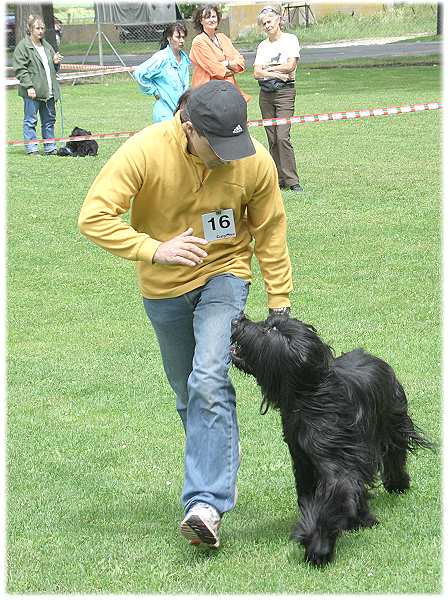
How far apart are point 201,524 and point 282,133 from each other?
9472 mm

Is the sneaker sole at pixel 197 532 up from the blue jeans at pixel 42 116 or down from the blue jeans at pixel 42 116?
down

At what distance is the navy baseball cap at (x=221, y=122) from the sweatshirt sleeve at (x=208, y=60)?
8885 millimetres

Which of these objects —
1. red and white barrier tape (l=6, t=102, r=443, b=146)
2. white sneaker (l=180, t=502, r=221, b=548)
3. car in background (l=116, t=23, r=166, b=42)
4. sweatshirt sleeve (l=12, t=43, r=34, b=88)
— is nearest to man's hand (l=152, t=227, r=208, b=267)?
white sneaker (l=180, t=502, r=221, b=548)

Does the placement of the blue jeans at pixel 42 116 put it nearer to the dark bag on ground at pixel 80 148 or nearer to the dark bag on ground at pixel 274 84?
the dark bag on ground at pixel 80 148

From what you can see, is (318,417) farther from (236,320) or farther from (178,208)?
(178,208)

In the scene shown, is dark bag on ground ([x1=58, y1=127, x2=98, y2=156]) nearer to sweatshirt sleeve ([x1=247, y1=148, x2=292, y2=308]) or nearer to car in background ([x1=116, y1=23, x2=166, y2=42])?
sweatshirt sleeve ([x1=247, y1=148, x2=292, y2=308])

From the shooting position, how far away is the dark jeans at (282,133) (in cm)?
1319

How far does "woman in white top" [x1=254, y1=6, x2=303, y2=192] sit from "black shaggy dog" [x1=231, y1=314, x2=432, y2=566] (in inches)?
347

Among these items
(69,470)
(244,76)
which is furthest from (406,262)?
(244,76)

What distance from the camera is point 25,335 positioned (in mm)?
8164

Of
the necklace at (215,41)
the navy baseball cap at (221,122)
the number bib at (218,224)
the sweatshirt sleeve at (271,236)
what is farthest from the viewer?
the necklace at (215,41)

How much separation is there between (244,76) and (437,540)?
2783 centimetres

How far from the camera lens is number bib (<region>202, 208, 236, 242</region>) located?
455 centimetres

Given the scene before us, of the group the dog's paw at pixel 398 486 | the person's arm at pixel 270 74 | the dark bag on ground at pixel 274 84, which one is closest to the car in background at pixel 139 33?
the dark bag on ground at pixel 274 84
